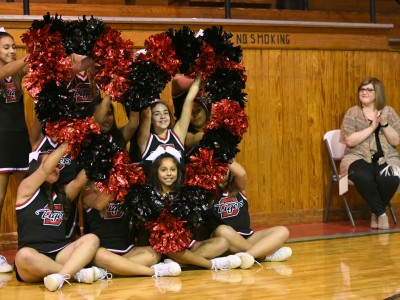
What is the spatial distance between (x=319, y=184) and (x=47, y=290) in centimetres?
344

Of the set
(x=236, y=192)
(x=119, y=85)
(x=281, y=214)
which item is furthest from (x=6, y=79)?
(x=281, y=214)

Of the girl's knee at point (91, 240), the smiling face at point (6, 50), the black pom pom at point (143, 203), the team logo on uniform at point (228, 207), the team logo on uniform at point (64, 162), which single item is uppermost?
the smiling face at point (6, 50)

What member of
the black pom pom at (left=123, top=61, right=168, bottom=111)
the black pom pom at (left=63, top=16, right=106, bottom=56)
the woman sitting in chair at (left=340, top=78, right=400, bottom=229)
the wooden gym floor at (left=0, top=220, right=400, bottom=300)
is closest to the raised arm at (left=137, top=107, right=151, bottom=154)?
the black pom pom at (left=123, top=61, right=168, bottom=111)

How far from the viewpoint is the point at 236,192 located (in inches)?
223

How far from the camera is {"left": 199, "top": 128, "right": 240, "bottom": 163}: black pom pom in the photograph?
5.38 meters

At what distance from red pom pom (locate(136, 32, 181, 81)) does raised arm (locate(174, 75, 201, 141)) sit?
0.23m

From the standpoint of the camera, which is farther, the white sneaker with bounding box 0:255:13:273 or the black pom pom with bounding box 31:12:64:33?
the white sneaker with bounding box 0:255:13:273

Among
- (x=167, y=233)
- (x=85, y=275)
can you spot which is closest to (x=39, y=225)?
(x=85, y=275)

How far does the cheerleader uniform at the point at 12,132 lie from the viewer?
18.4 feet

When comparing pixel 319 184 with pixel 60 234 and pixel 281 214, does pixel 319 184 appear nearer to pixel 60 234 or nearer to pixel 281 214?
pixel 281 214

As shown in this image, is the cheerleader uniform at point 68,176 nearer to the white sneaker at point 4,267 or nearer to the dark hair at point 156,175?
the white sneaker at point 4,267

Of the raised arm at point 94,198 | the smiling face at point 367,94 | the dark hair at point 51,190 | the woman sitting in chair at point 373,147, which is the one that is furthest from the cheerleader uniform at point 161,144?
the smiling face at point 367,94

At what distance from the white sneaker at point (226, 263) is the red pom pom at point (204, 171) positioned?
45 centimetres

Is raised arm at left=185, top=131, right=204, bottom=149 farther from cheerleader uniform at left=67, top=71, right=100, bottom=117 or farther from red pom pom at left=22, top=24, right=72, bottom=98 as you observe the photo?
red pom pom at left=22, top=24, right=72, bottom=98
